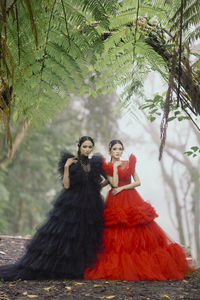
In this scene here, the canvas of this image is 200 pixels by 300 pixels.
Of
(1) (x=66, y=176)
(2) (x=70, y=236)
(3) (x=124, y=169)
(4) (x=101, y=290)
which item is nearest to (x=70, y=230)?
(2) (x=70, y=236)

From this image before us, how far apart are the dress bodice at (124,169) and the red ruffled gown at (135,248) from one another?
0.15 metres

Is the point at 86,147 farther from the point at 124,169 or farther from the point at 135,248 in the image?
the point at 135,248

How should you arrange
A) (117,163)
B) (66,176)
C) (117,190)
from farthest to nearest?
(117,163) < (117,190) < (66,176)

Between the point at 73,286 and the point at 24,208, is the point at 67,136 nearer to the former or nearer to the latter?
the point at 24,208

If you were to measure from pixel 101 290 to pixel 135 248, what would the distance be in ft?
2.08

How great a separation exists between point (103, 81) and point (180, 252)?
1.99 m

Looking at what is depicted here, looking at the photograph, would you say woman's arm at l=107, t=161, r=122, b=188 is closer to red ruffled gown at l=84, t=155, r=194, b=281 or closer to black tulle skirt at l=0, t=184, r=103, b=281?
red ruffled gown at l=84, t=155, r=194, b=281

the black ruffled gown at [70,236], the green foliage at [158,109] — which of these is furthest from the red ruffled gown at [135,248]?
the green foliage at [158,109]

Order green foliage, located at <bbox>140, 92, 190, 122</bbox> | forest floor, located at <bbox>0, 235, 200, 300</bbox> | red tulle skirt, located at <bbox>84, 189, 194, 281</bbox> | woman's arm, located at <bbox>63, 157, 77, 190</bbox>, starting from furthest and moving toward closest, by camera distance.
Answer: woman's arm, located at <bbox>63, 157, 77, 190</bbox> → red tulle skirt, located at <bbox>84, 189, 194, 281</bbox> → green foliage, located at <bbox>140, 92, 190, 122</bbox> → forest floor, located at <bbox>0, 235, 200, 300</bbox>

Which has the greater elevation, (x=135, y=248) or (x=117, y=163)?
(x=117, y=163)

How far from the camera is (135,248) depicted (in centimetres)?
322

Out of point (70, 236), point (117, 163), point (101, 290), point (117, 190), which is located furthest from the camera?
point (117, 163)

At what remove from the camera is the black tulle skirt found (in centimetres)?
311

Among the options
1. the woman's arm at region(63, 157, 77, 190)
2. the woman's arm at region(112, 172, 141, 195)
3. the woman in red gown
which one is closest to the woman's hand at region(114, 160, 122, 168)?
the woman in red gown
